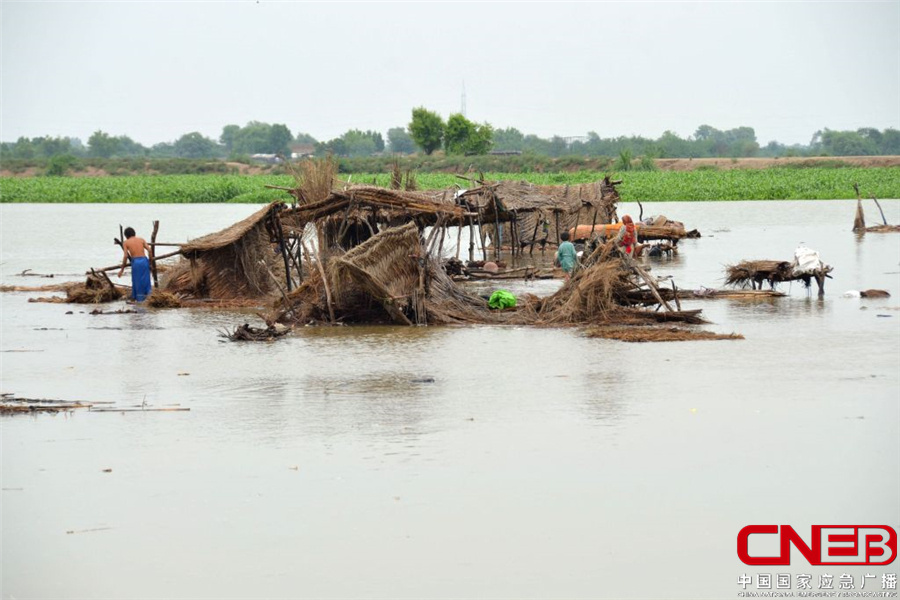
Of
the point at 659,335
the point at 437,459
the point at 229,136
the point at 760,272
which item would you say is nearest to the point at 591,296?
the point at 659,335

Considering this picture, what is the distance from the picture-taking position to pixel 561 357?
485 inches

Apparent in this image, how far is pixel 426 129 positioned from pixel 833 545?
3519 inches

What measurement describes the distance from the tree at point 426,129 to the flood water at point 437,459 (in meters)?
80.6

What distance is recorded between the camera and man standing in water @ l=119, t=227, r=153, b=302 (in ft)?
55.9

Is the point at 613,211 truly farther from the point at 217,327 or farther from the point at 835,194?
the point at 835,194

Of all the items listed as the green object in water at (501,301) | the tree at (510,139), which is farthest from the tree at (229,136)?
the green object in water at (501,301)

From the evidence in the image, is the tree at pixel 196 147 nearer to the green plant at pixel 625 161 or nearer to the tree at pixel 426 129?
the tree at pixel 426 129

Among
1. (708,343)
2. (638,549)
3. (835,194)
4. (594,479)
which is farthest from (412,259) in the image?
(835,194)

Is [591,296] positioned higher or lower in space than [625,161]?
lower

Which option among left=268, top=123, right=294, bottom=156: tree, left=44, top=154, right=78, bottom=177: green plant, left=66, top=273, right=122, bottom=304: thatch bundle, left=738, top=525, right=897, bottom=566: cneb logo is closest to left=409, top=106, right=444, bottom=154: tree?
left=44, top=154, right=78, bottom=177: green plant

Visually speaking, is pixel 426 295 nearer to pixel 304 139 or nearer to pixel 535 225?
pixel 535 225

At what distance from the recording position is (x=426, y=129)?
94.5 meters

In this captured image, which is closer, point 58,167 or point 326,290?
point 326,290

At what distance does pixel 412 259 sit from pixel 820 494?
7.86 metres
